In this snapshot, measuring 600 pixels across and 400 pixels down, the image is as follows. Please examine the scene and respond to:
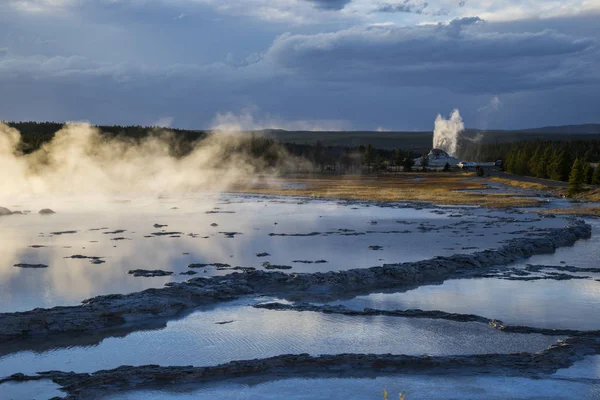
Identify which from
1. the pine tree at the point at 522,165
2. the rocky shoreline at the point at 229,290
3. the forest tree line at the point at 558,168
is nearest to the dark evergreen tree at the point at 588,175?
the forest tree line at the point at 558,168

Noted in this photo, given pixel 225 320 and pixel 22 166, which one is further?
pixel 22 166

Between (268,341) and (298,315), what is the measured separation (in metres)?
1.79

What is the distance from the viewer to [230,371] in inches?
368

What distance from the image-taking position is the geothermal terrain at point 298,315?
9062 millimetres

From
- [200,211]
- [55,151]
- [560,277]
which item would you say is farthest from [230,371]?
[55,151]

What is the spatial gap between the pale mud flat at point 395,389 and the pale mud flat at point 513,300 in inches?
127

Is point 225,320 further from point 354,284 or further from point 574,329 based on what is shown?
point 574,329

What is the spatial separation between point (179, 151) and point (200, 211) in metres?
65.8

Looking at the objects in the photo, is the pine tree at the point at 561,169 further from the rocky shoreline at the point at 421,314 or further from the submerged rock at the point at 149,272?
the rocky shoreline at the point at 421,314

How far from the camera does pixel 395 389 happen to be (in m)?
8.85

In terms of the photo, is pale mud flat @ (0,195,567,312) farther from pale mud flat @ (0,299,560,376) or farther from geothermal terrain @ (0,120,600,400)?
pale mud flat @ (0,299,560,376)

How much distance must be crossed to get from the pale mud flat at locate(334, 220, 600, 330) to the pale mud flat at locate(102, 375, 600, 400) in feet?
10.6

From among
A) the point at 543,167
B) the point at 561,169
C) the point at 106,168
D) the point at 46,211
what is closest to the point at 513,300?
the point at 46,211

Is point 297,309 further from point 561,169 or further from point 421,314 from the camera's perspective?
point 561,169
